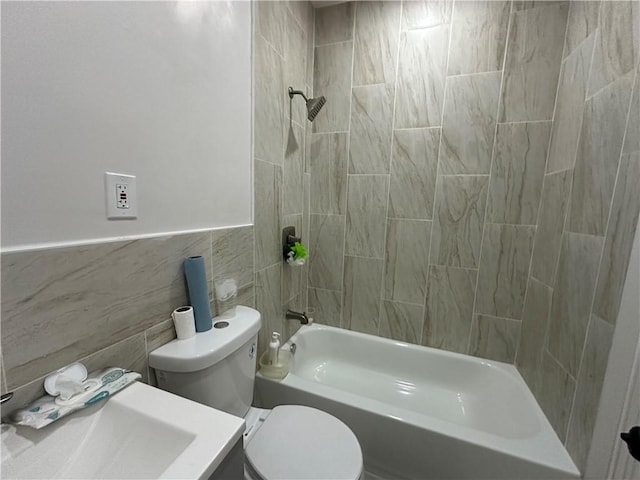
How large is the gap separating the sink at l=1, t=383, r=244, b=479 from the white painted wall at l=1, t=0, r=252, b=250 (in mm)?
358

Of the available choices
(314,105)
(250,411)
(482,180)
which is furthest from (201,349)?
(482,180)

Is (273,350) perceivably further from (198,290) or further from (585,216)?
(585,216)

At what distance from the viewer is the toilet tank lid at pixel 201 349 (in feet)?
2.32

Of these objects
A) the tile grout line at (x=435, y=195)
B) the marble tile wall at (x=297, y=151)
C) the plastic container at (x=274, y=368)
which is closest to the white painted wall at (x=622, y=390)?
the tile grout line at (x=435, y=195)

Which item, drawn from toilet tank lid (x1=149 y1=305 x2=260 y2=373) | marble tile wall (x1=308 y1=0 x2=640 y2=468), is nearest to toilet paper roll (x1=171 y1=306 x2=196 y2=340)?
toilet tank lid (x1=149 y1=305 x2=260 y2=373)

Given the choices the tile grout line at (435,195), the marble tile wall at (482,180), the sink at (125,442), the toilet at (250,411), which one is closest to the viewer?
the sink at (125,442)

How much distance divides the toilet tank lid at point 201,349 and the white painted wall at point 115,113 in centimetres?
35

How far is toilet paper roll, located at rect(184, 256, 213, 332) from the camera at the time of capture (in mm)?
805

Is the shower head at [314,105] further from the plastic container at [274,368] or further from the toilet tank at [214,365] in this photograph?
the plastic container at [274,368]

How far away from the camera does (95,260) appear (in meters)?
0.59

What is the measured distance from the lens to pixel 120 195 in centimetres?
Answer: 64

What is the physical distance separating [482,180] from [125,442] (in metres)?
1.74

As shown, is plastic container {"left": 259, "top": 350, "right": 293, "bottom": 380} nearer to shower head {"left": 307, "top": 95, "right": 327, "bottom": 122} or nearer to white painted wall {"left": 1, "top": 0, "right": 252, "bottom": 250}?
white painted wall {"left": 1, "top": 0, "right": 252, "bottom": 250}

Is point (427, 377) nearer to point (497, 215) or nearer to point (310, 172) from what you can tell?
point (497, 215)
